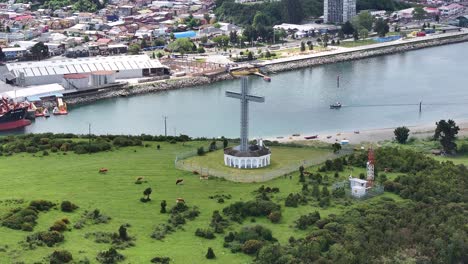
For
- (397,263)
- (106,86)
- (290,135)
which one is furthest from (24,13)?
(397,263)

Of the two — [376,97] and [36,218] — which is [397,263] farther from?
[376,97]

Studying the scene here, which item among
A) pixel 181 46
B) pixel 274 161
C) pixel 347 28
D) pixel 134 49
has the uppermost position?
pixel 347 28

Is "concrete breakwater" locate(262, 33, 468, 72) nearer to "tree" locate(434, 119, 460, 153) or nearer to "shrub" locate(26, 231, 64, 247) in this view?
"tree" locate(434, 119, 460, 153)

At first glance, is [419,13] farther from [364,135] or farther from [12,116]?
[12,116]

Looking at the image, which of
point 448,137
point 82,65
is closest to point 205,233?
point 448,137

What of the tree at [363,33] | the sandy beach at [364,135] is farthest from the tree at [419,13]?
the sandy beach at [364,135]

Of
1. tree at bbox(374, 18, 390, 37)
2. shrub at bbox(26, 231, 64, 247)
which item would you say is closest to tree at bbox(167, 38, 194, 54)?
tree at bbox(374, 18, 390, 37)
